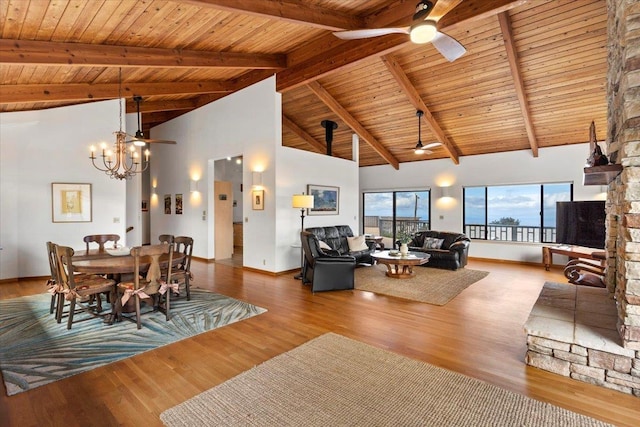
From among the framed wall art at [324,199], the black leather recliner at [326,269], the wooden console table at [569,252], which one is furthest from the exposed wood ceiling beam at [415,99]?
the black leather recliner at [326,269]

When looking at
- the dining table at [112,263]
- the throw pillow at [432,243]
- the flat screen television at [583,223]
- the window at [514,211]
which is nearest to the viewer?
the dining table at [112,263]

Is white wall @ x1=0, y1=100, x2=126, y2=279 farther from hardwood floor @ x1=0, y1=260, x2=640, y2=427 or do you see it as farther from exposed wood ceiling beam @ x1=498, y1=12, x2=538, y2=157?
exposed wood ceiling beam @ x1=498, y1=12, x2=538, y2=157

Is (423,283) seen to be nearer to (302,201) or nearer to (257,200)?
(302,201)

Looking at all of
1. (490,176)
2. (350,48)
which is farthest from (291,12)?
(490,176)

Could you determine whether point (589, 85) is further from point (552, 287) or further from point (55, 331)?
point (55, 331)

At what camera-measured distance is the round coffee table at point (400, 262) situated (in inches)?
229

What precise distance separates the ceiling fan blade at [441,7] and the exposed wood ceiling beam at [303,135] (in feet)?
20.5

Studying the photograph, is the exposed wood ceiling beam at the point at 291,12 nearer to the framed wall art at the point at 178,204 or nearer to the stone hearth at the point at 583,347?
the stone hearth at the point at 583,347

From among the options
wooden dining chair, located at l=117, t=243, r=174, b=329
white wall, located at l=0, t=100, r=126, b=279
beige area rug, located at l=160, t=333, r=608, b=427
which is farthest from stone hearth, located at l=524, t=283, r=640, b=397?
white wall, located at l=0, t=100, r=126, b=279

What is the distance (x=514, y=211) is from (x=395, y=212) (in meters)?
3.35

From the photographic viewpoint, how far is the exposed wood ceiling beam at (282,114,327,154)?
8828 mm

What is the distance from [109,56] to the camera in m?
4.29

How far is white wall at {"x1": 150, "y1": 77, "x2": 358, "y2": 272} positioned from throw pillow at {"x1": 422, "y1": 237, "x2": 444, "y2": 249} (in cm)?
198

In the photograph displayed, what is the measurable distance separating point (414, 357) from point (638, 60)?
308 centimetres
